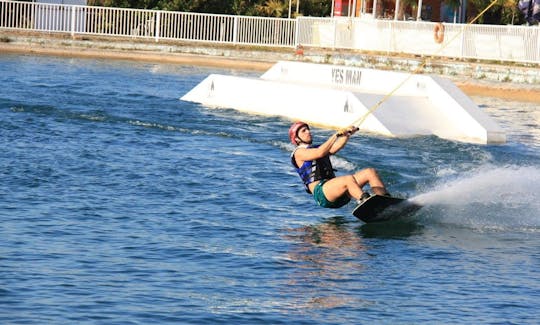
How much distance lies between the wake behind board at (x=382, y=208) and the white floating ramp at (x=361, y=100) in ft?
17.1

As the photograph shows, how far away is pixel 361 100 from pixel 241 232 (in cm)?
907

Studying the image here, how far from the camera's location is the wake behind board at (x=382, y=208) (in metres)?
11.6

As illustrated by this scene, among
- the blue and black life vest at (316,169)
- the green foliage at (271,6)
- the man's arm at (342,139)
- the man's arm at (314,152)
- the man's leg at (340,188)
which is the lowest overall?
the man's leg at (340,188)

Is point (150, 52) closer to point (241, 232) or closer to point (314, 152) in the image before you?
point (314, 152)

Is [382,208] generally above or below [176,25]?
below

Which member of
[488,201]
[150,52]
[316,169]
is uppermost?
[316,169]

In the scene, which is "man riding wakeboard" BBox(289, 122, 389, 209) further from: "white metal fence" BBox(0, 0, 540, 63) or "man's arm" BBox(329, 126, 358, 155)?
"white metal fence" BBox(0, 0, 540, 63)

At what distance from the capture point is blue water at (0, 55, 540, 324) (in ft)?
28.7

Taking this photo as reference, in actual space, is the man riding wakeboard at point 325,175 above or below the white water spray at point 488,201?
above

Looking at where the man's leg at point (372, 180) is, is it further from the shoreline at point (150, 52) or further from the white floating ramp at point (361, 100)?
the shoreline at point (150, 52)

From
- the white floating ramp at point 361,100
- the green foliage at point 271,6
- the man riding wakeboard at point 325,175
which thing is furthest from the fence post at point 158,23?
the man riding wakeboard at point 325,175

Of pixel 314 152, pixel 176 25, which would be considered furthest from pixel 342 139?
pixel 176 25

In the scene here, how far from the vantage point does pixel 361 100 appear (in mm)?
20203

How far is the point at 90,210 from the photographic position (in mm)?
12336
